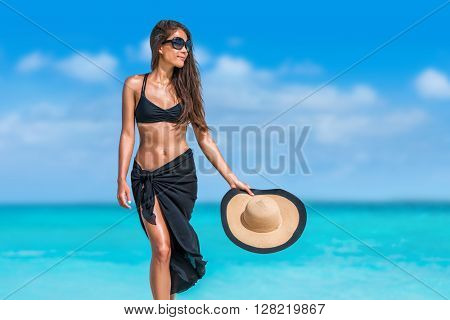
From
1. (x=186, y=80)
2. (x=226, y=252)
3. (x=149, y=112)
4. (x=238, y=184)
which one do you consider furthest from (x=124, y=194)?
(x=226, y=252)

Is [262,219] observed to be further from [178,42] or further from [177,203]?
[178,42]

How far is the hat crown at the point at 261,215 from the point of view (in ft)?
16.7

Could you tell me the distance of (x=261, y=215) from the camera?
507 cm

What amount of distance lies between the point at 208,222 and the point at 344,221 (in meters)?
5.28

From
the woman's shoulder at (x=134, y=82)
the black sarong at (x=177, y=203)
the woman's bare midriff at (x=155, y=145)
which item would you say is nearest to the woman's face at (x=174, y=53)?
the woman's shoulder at (x=134, y=82)

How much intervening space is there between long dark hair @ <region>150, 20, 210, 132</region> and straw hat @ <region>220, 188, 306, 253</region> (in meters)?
0.69

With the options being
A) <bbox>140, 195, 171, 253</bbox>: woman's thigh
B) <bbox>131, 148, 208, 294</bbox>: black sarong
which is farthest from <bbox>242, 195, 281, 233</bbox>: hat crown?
<bbox>140, 195, 171, 253</bbox>: woman's thigh

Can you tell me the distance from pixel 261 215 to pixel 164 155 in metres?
0.92

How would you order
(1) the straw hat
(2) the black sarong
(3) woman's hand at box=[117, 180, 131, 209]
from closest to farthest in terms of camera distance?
(3) woman's hand at box=[117, 180, 131, 209], (2) the black sarong, (1) the straw hat

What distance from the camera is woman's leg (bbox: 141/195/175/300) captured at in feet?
15.9

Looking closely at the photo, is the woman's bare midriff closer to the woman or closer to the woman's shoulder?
the woman

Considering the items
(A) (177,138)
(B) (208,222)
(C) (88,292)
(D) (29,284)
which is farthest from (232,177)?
(B) (208,222)
